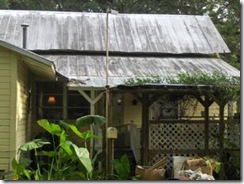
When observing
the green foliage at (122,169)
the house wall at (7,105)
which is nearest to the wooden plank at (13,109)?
the house wall at (7,105)

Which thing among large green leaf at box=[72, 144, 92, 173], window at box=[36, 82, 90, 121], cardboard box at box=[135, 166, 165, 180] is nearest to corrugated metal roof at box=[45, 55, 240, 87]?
window at box=[36, 82, 90, 121]

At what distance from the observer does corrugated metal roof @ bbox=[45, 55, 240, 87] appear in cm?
1038

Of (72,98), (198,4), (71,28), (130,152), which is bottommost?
(130,152)

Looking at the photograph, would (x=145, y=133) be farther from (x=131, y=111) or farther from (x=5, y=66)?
(x=131, y=111)

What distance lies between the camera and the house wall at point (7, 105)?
7910 millimetres

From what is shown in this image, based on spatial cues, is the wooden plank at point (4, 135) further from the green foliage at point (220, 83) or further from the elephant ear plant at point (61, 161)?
the green foliage at point (220, 83)

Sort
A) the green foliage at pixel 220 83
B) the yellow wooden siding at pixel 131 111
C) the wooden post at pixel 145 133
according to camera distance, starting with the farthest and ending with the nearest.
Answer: the yellow wooden siding at pixel 131 111 → the wooden post at pixel 145 133 → the green foliage at pixel 220 83

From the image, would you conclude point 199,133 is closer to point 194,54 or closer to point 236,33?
point 194,54

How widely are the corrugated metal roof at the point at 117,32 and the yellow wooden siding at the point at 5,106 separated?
485 cm

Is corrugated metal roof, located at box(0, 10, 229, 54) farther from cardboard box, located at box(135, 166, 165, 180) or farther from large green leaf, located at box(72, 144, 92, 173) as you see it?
large green leaf, located at box(72, 144, 92, 173)

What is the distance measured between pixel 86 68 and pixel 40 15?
4814 millimetres

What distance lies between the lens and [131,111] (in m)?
12.8

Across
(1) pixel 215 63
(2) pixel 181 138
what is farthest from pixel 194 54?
(2) pixel 181 138

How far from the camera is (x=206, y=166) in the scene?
762cm
